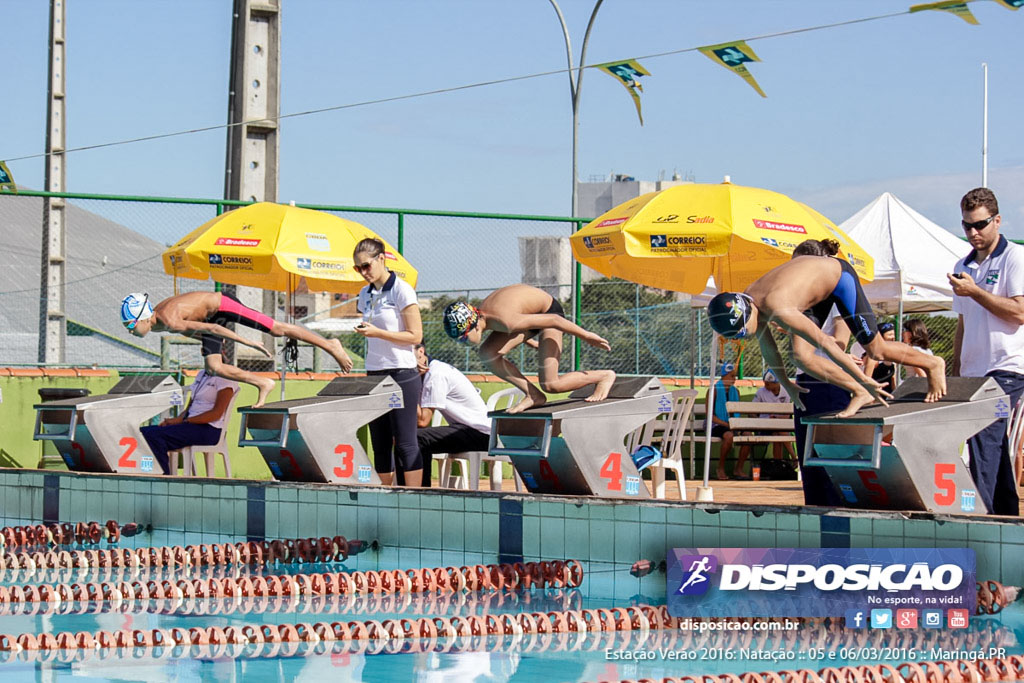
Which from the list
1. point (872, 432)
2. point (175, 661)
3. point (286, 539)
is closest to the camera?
point (175, 661)

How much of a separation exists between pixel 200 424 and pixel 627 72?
477 cm

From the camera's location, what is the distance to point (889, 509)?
19.9 ft

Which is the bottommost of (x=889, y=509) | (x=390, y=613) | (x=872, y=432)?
(x=390, y=613)

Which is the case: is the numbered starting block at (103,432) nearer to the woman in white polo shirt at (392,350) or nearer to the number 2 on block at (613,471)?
the woman in white polo shirt at (392,350)

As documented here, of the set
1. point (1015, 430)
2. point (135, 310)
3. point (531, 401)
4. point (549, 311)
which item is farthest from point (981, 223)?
point (135, 310)

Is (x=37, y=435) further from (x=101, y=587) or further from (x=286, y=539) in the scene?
(x=101, y=587)

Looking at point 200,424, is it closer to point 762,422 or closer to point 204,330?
point 204,330

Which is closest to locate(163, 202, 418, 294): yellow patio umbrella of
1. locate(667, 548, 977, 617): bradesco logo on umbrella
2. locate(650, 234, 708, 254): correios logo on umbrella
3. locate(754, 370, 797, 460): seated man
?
locate(650, 234, 708, 254): correios logo on umbrella

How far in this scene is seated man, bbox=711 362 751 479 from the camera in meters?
12.8

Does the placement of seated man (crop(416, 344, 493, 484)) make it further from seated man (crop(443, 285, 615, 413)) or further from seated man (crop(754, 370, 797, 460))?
seated man (crop(754, 370, 797, 460))

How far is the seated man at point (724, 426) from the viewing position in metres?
12.8

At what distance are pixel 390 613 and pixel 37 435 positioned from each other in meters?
5.37

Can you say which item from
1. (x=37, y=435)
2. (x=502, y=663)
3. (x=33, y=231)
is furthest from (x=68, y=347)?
(x=502, y=663)

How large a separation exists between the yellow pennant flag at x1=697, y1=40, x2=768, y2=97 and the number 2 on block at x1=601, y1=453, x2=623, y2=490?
12.7 ft
